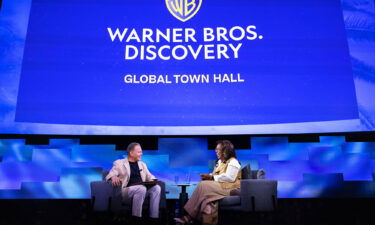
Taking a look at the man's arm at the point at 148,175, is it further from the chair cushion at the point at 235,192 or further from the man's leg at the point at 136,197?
the chair cushion at the point at 235,192

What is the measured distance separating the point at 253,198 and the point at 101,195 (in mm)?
1297

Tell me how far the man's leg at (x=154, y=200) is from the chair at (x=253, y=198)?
555mm

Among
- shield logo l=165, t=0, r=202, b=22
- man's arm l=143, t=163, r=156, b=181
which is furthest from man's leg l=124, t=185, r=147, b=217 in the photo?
shield logo l=165, t=0, r=202, b=22

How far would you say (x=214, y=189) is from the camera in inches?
122

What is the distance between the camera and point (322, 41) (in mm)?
3990

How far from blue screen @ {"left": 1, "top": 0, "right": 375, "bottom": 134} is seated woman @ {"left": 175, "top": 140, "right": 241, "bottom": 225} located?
47 cm

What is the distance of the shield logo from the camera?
4121 millimetres

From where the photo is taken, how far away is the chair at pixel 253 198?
120 inches

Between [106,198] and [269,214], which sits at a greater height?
[106,198]

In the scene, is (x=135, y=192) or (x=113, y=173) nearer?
(x=135, y=192)

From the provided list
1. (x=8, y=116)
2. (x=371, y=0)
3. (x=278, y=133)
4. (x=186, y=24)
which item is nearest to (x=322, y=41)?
(x=371, y=0)

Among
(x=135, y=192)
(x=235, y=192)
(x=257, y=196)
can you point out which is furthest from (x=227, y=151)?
→ (x=135, y=192)

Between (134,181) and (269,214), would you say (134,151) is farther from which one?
(269,214)

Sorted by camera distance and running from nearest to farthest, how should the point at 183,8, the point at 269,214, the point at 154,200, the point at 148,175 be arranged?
the point at 154,200 → the point at 148,175 → the point at 269,214 → the point at 183,8
